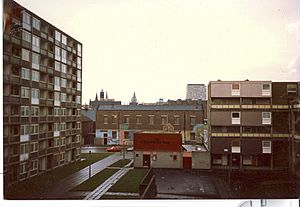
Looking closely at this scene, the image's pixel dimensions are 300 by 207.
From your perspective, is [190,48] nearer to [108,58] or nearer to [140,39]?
[140,39]

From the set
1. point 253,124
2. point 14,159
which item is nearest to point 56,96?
point 14,159

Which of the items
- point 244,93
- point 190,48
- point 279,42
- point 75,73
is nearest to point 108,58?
point 75,73

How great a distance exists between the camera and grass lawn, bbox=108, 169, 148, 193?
1825mm

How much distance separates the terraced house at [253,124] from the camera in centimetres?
184

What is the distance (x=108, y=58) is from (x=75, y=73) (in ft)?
0.59

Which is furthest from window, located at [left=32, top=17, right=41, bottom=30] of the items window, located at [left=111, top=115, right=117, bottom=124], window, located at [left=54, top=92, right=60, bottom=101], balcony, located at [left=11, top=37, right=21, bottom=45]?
window, located at [left=111, top=115, right=117, bottom=124]

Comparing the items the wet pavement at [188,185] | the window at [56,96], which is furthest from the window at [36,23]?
the wet pavement at [188,185]

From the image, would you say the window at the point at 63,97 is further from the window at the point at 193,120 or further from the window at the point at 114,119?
the window at the point at 193,120

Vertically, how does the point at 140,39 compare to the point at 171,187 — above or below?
above

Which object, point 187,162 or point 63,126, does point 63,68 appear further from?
point 187,162

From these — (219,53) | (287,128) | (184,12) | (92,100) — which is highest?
(184,12)

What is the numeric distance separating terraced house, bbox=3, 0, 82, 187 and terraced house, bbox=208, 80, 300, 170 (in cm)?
71

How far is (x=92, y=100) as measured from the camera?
186 cm

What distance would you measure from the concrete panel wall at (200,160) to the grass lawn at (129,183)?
256 millimetres
